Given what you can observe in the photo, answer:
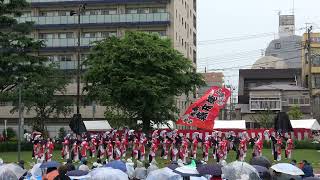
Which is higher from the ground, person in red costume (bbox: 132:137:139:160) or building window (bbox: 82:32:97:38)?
building window (bbox: 82:32:97:38)

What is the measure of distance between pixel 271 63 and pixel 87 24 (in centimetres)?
3304

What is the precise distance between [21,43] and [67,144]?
9287 mm

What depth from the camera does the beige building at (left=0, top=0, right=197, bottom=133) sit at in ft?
148

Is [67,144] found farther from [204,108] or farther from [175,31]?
[175,31]

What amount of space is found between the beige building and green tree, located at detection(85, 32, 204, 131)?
15.0 metres

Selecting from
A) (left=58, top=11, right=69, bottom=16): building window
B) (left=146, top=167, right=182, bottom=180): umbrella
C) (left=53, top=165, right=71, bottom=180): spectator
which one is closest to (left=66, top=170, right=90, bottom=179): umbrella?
(left=53, top=165, right=71, bottom=180): spectator

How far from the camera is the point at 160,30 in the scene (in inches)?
1784

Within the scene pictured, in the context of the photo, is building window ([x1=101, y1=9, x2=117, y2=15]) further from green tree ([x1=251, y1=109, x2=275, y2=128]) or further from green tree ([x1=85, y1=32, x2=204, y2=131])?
green tree ([x1=85, y1=32, x2=204, y2=131])

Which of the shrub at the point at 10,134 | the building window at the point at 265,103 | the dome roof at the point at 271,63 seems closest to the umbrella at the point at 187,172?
the shrub at the point at 10,134

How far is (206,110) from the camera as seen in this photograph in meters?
27.2

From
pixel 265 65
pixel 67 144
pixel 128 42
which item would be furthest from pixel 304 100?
pixel 67 144

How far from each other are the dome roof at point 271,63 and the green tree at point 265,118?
67.6 feet

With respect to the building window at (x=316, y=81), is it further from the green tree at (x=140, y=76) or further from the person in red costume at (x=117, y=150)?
the person in red costume at (x=117, y=150)

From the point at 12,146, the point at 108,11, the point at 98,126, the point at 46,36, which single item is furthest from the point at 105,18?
the point at 12,146
